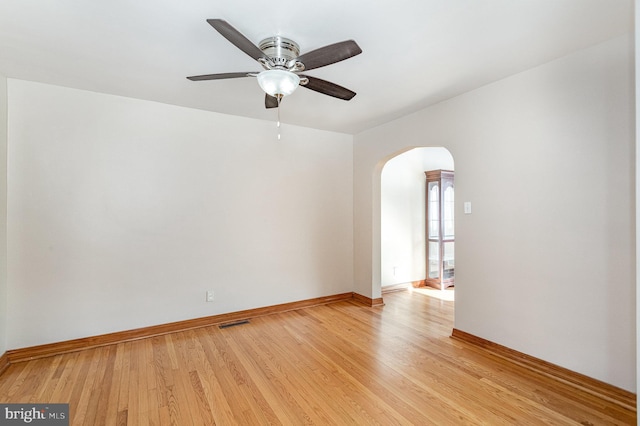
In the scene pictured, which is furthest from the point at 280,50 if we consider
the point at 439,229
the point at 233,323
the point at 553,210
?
the point at 439,229

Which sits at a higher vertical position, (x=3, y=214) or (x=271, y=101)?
(x=271, y=101)

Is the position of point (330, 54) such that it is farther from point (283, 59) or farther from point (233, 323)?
point (233, 323)

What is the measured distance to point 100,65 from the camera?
2.45 meters

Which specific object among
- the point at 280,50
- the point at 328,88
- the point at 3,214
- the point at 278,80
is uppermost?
the point at 280,50

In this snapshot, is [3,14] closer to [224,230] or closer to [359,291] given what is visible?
[224,230]

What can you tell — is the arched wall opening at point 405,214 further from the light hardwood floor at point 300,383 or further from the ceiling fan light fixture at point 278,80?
A: the ceiling fan light fixture at point 278,80

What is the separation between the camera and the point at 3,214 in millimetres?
2617

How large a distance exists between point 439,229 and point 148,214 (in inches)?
174

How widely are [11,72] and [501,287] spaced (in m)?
4.74

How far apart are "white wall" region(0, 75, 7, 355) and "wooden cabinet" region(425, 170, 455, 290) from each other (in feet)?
17.9

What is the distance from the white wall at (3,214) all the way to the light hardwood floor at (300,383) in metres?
0.38

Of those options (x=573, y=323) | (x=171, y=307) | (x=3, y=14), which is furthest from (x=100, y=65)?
(x=573, y=323)

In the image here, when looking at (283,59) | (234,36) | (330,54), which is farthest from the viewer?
(283,59)

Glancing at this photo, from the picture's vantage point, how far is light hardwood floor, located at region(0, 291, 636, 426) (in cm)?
195
